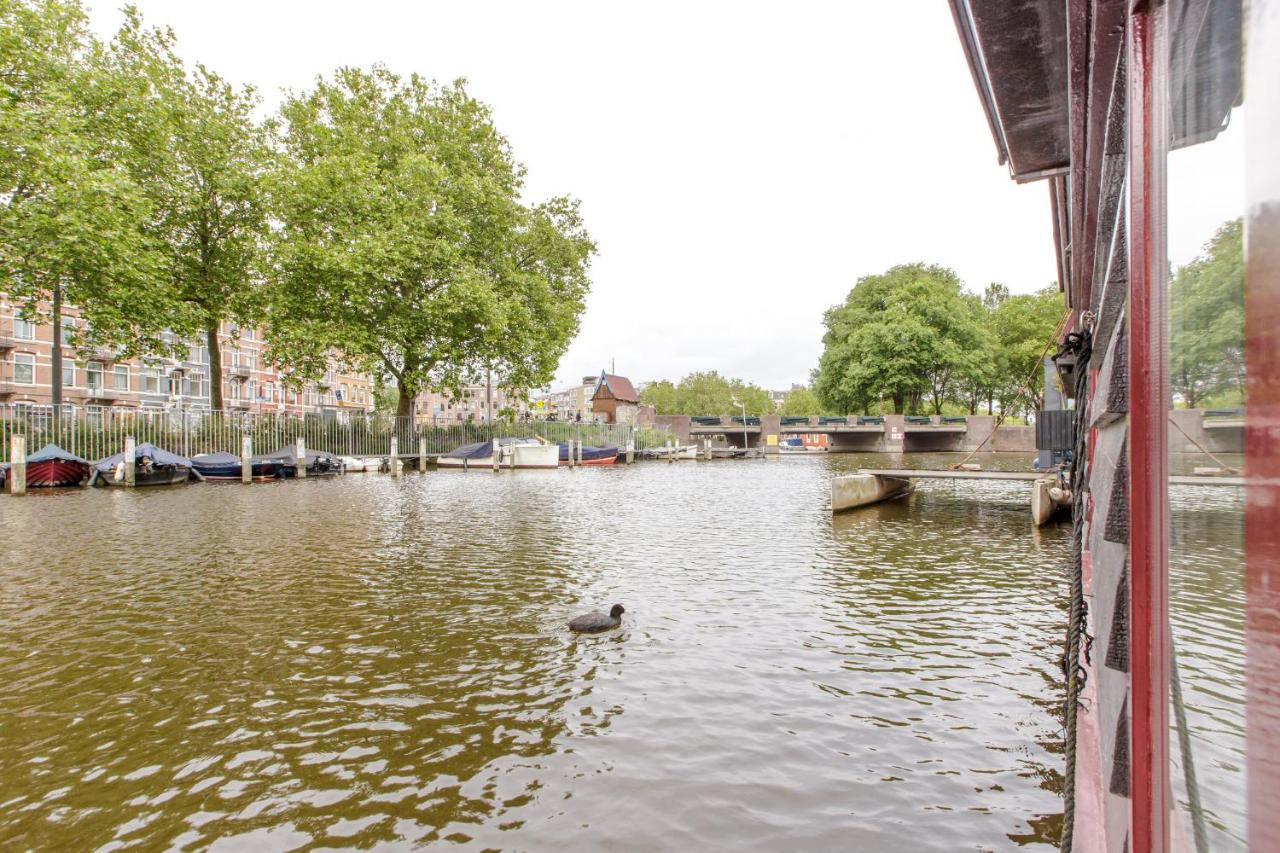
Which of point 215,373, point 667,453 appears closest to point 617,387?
point 667,453

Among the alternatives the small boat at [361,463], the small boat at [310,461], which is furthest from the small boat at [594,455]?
the small boat at [310,461]

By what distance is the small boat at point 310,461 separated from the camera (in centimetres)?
2820

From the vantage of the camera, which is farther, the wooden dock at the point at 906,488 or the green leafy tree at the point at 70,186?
the green leafy tree at the point at 70,186

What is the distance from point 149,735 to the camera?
457cm

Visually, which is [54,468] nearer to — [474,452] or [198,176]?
[198,176]

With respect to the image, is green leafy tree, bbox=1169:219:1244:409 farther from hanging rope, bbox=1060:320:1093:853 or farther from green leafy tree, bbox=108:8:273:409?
green leafy tree, bbox=108:8:273:409

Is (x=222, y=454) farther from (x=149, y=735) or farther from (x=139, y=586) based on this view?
(x=149, y=735)

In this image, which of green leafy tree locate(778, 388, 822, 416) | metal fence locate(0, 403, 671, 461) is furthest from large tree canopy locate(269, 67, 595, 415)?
green leafy tree locate(778, 388, 822, 416)

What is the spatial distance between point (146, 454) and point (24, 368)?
89.4 ft

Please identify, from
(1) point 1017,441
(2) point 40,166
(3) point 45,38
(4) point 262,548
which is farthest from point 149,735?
(1) point 1017,441

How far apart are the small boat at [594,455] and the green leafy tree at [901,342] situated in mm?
28404

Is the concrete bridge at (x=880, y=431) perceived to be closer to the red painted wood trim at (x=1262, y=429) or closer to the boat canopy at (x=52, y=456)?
the boat canopy at (x=52, y=456)

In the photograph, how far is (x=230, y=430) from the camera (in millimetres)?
29812

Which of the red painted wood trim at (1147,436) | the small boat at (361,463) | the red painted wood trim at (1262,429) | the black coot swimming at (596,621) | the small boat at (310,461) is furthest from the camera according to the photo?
the small boat at (361,463)
